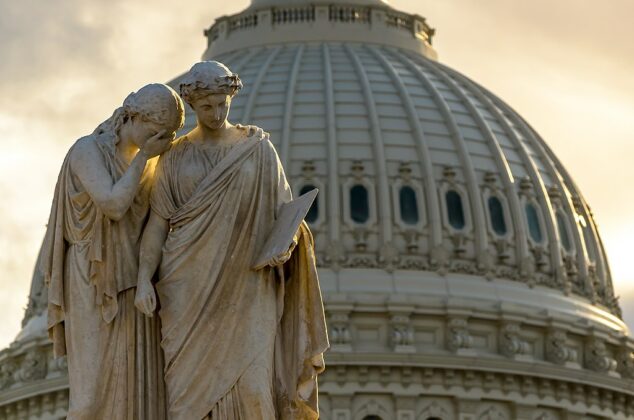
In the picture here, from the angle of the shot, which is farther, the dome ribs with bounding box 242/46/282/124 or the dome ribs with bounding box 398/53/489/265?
the dome ribs with bounding box 242/46/282/124

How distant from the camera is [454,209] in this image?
88438 millimetres

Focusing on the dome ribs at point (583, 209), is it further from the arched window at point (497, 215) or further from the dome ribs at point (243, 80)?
the dome ribs at point (243, 80)

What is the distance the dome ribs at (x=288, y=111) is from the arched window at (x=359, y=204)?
2.67 metres

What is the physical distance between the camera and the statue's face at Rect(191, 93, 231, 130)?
43.5 ft

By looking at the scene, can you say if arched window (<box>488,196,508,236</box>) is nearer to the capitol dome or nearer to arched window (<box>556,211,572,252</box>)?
the capitol dome

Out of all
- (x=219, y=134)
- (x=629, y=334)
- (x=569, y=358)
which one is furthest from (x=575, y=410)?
(x=219, y=134)

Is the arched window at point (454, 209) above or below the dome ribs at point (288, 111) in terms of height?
below

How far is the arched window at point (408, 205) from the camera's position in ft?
286

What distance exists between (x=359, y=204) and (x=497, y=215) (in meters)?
5.27

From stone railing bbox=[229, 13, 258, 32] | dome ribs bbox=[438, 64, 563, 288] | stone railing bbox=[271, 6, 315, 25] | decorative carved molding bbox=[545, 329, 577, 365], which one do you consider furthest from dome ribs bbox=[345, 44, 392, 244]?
decorative carved molding bbox=[545, 329, 577, 365]

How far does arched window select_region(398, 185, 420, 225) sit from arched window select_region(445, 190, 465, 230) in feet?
4.33

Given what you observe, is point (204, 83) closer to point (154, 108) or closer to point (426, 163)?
point (154, 108)

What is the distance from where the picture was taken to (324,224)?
3364 inches

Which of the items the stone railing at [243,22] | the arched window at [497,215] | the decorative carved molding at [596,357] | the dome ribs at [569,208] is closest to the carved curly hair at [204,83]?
the decorative carved molding at [596,357]
